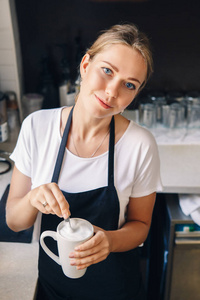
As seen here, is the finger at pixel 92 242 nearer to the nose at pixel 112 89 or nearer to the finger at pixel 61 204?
the finger at pixel 61 204

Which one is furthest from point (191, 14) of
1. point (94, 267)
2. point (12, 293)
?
point (12, 293)

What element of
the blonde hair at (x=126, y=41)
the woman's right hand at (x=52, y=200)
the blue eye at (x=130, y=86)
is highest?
the blonde hair at (x=126, y=41)

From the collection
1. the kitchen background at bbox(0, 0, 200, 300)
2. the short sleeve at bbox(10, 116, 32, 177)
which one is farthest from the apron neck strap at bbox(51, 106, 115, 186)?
the kitchen background at bbox(0, 0, 200, 300)

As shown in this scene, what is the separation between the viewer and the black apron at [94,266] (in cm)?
114

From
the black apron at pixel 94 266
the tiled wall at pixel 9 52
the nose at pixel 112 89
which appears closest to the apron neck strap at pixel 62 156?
the black apron at pixel 94 266

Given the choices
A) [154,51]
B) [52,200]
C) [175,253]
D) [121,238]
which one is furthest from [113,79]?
[154,51]

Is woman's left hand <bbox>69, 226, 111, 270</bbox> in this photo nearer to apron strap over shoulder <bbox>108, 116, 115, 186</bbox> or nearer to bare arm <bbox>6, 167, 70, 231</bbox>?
bare arm <bbox>6, 167, 70, 231</bbox>

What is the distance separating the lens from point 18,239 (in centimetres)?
123

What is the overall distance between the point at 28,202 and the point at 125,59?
0.50 m

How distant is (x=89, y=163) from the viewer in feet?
3.82

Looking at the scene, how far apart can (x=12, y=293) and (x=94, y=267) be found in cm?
28

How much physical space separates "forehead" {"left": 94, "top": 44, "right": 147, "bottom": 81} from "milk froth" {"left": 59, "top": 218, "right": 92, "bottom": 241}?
0.43 metres

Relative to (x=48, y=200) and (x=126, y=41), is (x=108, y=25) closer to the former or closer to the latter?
(x=126, y=41)

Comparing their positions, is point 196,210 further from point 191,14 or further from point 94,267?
point 191,14
